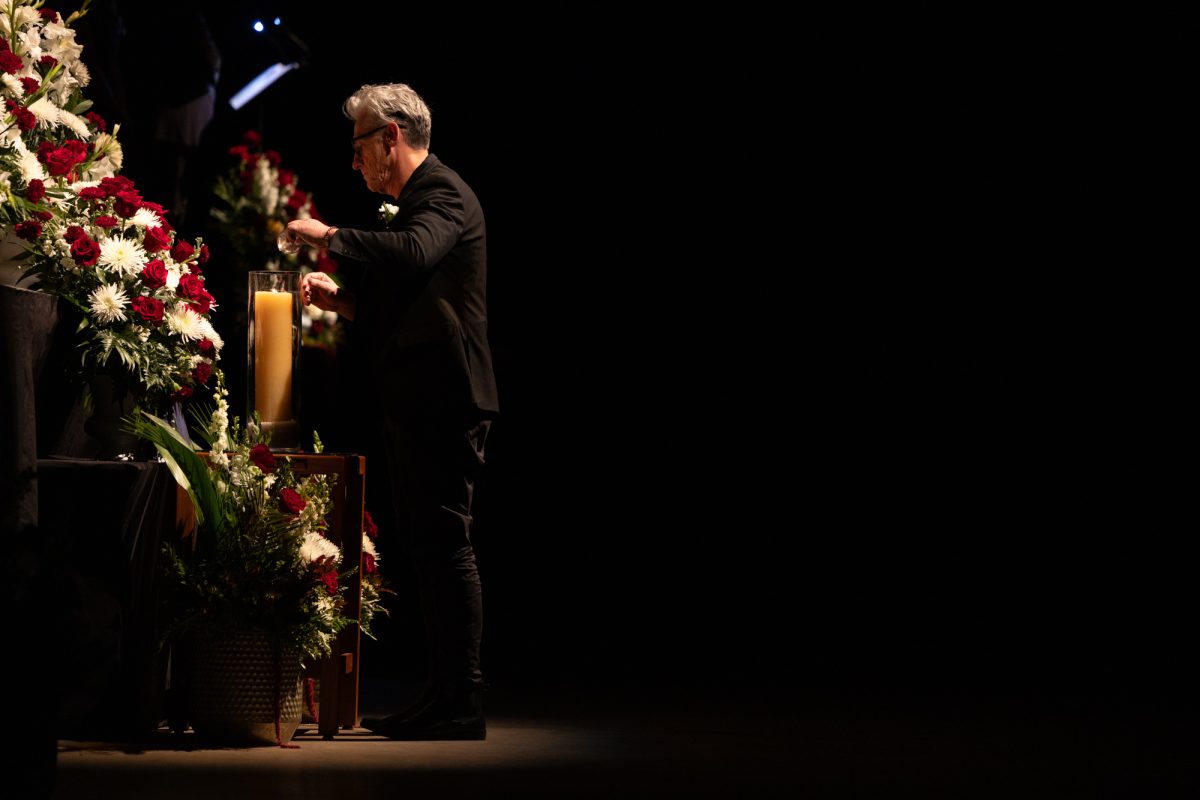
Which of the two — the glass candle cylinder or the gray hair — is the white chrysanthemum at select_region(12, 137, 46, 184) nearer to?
the glass candle cylinder

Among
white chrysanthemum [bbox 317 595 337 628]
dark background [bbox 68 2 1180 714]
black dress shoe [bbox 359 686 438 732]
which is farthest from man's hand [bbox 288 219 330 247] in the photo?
dark background [bbox 68 2 1180 714]

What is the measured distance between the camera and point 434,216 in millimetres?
3602

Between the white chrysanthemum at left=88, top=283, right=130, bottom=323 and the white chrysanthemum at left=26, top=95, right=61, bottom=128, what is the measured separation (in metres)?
0.37

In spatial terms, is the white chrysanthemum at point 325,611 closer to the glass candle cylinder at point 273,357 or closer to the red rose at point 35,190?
the glass candle cylinder at point 273,357

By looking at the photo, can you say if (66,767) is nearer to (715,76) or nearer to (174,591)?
(174,591)

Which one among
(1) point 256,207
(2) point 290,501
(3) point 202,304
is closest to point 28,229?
(3) point 202,304

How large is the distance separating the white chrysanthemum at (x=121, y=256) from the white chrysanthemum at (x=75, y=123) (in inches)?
10.8

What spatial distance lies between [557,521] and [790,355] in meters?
1.15

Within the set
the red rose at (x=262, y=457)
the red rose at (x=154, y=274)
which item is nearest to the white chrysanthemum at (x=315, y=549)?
the red rose at (x=262, y=457)

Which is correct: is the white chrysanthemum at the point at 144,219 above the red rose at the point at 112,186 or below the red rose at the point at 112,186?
below

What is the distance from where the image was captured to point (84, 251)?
3.27 meters

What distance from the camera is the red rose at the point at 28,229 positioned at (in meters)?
3.24

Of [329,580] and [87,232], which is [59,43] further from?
[329,580]

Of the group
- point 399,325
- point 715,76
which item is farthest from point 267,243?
point 399,325
